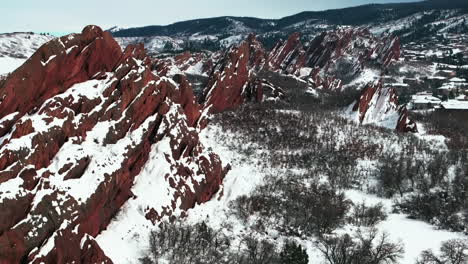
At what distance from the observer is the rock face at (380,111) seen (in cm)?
11419

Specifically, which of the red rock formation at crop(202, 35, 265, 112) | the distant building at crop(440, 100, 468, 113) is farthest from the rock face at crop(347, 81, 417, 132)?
the distant building at crop(440, 100, 468, 113)

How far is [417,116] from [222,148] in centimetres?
8774

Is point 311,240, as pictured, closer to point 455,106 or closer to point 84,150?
point 84,150

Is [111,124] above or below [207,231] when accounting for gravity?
above

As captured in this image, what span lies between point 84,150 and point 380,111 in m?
103

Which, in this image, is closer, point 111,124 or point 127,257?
point 127,257

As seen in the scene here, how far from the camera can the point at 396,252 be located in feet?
159

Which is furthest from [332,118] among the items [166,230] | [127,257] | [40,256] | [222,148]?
[40,256]

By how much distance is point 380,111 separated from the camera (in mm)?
126062

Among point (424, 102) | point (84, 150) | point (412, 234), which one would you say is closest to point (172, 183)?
point (84, 150)

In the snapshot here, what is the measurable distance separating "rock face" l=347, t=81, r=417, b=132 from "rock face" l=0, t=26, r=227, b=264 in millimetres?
69174

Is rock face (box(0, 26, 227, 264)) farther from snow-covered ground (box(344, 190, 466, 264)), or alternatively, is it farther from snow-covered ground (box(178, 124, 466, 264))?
snow-covered ground (box(344, 190, 466, 264))

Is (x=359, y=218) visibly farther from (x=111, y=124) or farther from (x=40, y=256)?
(x=40, y=256)

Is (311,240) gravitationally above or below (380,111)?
below
